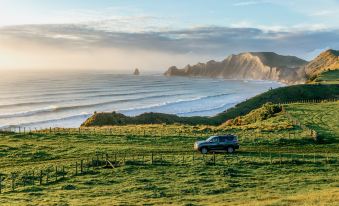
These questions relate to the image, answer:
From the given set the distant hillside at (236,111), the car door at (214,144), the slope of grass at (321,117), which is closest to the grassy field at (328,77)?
the distant hillside at (236,111)

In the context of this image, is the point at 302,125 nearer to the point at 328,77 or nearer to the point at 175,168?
the point at 175,168

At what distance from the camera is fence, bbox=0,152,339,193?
35.3 m

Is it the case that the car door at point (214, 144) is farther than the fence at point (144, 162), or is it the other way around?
the car door at point (214, 144)

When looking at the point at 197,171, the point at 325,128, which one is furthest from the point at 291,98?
the point at 197,171

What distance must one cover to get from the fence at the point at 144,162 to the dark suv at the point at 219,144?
86 centimetres

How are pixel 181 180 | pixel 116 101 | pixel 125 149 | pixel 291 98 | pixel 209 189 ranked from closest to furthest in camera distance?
pixel 209 189, pixel 181 180, pixel 125 149, pixel 291 98, pixel 116 101

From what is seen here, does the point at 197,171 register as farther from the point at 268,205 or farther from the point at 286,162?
the point at 268,205

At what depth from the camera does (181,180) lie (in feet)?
111

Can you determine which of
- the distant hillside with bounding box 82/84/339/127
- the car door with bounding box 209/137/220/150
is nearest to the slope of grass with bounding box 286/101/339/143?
the car door with bounding box 209/137/220/150

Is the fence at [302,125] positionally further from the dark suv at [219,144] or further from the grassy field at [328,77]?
the grassy field at [328,77]

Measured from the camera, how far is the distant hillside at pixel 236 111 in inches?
3329

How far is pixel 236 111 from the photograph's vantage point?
10175 cm

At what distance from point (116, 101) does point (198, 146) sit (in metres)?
110

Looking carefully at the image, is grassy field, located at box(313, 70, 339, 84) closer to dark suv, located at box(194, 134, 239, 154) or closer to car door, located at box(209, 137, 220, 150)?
dark suv, located at box(194, 134, 239, 154)
